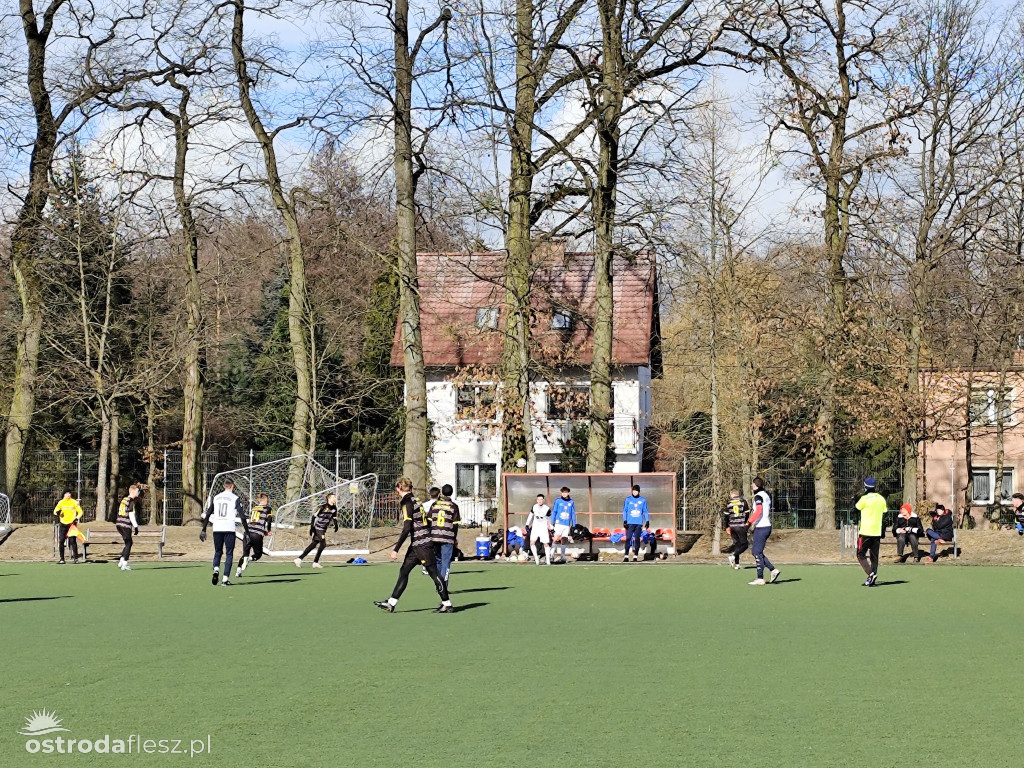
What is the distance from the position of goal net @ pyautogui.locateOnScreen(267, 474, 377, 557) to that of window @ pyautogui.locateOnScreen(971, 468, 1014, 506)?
A: 27119mm

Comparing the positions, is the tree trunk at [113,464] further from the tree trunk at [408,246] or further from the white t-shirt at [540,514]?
the white t-shirt at [540,514]

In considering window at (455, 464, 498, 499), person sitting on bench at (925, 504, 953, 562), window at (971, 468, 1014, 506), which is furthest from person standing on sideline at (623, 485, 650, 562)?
window at (971, 468, 1014, 506)

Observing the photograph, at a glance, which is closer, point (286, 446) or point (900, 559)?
point (900, 559)

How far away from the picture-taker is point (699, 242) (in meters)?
36.1

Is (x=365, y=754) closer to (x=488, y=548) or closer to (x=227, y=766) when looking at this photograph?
(x=227, y=766)

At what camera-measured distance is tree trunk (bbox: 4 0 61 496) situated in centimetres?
3756

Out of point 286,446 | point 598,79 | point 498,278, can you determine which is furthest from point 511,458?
point 286,446

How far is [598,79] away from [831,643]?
77.6 ft

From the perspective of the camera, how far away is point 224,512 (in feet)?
78.5

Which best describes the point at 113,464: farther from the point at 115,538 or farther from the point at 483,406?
the point at 483,406

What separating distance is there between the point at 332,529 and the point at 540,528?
→ 33.7ft

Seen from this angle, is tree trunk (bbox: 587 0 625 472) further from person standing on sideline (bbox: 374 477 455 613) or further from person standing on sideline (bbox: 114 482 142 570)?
person standing on sideline (bbox: 374 477 455 613)

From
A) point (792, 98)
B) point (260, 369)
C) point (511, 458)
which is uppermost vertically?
point (792, 98)

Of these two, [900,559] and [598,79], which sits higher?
[598,79]
